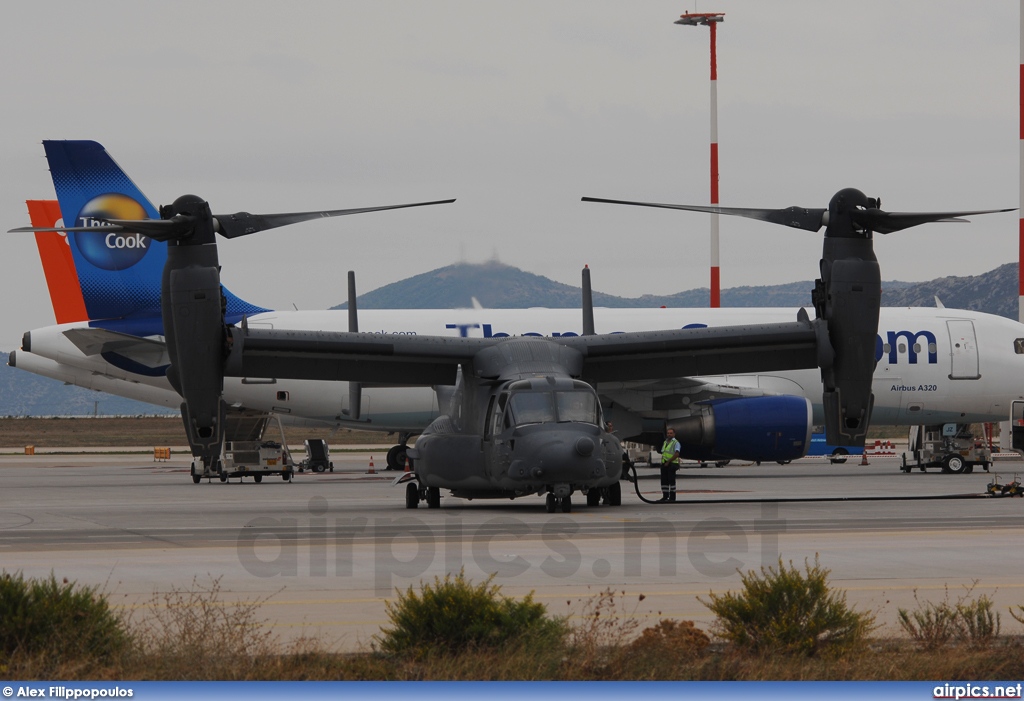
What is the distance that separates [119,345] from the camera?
38656mm

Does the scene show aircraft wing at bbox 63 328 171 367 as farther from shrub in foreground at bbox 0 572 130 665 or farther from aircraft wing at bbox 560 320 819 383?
shrub in foreground at bbox 0 572 130 665

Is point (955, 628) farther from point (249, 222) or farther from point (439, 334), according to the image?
point (439, 334)

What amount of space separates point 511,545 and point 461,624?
8.33m

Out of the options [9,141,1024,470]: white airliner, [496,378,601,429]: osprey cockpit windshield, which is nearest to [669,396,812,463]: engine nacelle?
[9,141,1024,470]: white airliner

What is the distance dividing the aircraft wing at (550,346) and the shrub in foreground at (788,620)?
12.5 m

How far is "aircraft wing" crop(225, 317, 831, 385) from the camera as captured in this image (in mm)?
24281

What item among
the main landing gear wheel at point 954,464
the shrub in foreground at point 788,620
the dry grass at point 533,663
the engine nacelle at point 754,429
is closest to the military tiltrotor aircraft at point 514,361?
the engine nacelle at point 754,429

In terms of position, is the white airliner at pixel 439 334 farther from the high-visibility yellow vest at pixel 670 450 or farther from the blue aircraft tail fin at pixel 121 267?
the high-visibility yellow vest at pixel 670 450

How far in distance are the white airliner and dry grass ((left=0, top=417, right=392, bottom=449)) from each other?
4275cm

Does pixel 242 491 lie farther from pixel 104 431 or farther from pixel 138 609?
pixel 104 431

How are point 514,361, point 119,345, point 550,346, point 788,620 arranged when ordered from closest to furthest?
point 788,620 → point 514,361 → point 550,346 → point 119,345

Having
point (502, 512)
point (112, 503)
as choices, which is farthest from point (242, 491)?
point (502, 512)

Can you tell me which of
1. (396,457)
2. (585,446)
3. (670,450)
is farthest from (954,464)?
(585,446)

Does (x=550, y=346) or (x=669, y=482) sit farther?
(x=669, y=482)
